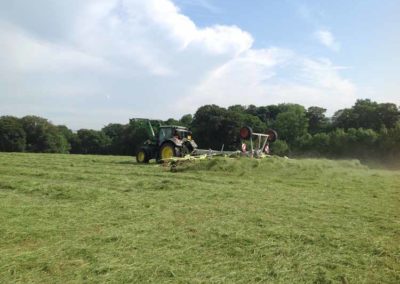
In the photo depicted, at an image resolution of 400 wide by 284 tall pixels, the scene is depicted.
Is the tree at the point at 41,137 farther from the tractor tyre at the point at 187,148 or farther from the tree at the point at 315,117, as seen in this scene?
the tractor tyre at the point at 187,148

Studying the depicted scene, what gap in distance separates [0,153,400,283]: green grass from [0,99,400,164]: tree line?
12332mm

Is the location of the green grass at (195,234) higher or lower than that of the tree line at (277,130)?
lower

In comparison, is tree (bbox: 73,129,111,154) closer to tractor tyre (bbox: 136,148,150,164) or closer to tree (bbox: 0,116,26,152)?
tree (bbox: 0,116,26,152)

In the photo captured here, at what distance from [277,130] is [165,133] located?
31.3 metres

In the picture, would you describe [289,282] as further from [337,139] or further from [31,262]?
[337,139]

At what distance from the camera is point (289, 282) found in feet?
11.5

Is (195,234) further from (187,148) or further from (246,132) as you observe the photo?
(187,148)

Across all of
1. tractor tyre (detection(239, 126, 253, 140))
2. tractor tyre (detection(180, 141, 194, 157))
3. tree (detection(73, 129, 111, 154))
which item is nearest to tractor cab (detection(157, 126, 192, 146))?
tractor tyre (detection(180, 141, 194, 157))

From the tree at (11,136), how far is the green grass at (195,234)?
156 feet

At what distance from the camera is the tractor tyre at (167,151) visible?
1694cm

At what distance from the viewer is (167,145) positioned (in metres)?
17.2

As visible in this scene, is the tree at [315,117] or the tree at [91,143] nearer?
the tree at [315,117]

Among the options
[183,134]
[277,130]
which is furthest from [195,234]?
[277,130]

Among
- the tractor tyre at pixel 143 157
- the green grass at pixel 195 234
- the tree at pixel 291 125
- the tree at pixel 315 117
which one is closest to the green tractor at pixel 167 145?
the tractor tyre at pixel 143 157
